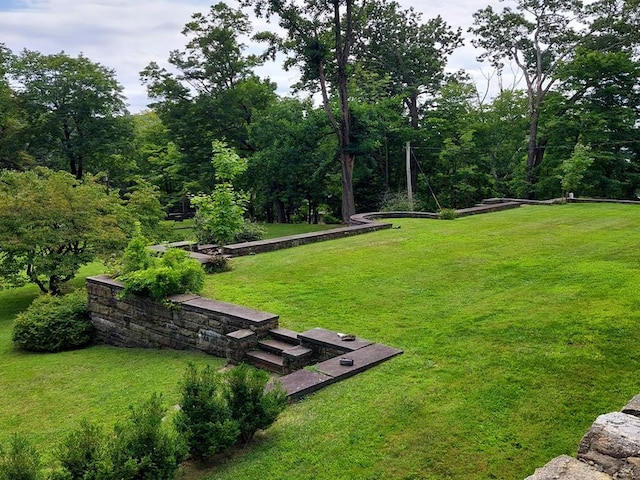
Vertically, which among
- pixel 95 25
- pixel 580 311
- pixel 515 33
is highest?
pixel 515 33

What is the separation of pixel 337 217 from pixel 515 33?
12.6 metres

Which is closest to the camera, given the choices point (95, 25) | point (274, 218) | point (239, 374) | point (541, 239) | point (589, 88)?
point (239, 374)

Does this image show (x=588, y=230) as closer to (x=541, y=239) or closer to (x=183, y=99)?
(x=541, y=239)

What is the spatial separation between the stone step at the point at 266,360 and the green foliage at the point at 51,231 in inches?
262

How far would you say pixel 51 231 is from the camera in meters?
10.3

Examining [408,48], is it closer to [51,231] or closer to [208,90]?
[208,90]

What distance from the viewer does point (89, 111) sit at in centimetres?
2355

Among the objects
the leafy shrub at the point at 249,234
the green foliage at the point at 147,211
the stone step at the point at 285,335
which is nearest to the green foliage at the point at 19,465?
the stone step at the point at 285,335

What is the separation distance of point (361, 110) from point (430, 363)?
16.8 metres

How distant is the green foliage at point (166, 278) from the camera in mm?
6797

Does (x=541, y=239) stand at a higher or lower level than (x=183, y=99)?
lower

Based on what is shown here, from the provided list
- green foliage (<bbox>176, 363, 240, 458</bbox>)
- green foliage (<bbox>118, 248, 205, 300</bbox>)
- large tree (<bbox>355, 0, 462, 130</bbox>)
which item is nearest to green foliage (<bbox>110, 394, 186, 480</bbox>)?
green foliage (<bbox>176, 363, 240, 458</bbox>)

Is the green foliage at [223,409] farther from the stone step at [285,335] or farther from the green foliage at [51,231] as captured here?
the green foliage at [51,231]

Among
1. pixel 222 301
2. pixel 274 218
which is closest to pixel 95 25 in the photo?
pixel 222 301
